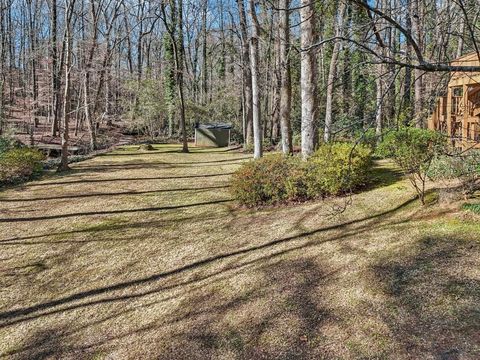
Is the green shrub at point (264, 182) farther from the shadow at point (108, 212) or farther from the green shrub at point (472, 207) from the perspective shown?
the green shrub at point (472, 207)

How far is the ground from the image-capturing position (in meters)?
3.15

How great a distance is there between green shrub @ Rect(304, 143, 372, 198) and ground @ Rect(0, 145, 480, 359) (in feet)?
0.88

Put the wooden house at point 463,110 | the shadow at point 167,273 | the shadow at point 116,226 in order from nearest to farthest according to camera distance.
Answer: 1. the shadow at point 167,273
2. the shadow at point 116,226
3. the wooden house at point 463,110

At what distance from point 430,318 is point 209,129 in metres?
18.7

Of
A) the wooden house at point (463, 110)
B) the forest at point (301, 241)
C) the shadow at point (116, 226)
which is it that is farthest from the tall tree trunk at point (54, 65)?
the wooden house at point (463, 110)

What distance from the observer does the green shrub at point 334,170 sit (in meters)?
6.45

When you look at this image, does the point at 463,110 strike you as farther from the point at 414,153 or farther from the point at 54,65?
the point at 54,65

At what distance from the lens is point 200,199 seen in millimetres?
8148

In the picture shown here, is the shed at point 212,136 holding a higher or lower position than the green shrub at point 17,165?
higher

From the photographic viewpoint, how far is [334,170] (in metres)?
6.45

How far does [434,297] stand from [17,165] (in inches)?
439

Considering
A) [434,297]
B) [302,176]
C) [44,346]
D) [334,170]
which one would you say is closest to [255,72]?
[302,176]

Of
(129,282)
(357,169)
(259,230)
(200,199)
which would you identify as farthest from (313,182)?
(129,282)

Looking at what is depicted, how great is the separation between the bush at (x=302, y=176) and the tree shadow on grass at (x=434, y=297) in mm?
2348
